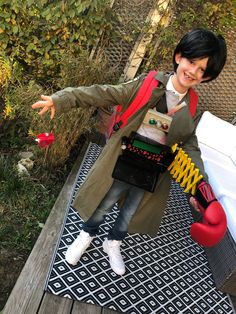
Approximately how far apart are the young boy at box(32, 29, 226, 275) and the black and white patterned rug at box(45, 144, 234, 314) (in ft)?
0.33

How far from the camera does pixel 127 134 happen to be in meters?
1.97

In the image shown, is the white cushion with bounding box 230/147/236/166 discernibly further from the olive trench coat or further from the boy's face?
the boy's face

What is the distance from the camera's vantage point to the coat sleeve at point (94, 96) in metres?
1.76

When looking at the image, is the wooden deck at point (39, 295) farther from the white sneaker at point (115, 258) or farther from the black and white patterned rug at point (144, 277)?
the white sneaker at point (115, 258)

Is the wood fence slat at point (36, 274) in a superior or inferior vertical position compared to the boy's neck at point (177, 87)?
inferior

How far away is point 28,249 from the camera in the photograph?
A: 262cm

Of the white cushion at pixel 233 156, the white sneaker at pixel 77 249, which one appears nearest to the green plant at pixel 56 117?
the white sneaker at pixel 77 249

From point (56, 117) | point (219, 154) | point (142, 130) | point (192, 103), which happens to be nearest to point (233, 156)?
point (219, 154)

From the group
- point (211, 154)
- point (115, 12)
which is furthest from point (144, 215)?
point (115, 12)

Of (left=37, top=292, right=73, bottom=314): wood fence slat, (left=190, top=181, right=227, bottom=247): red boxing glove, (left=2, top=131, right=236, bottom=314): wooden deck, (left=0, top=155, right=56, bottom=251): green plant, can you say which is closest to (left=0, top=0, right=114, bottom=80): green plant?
(left=0, top=155, right=56, bottom=251): green plant

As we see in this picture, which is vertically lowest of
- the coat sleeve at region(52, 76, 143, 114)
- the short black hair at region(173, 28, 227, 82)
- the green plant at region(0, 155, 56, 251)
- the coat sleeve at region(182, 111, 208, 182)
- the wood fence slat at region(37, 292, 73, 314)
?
the green plant at region(0, 155, 56, 251)

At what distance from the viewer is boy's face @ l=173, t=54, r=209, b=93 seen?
1.77 metres

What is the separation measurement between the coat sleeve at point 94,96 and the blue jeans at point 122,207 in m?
0.51

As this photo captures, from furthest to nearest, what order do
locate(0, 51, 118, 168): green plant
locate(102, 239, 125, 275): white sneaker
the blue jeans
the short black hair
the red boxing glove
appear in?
locate(0, 51, 118, 168): green plant
locate(102, 239, 125, 275): white sneaker
the blue jeans
the short black hair
the red boxing glove
